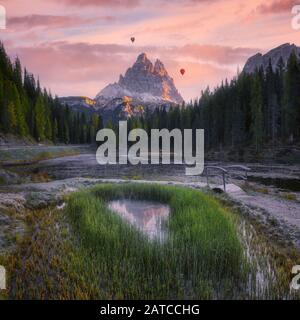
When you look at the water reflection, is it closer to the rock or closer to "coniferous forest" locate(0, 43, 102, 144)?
the rock

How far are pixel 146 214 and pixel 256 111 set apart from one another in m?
48.5

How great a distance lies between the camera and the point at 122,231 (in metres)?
8.06

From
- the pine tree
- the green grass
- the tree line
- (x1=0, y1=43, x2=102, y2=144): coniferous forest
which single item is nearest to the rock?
the green grass

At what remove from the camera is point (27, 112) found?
70.4 metres

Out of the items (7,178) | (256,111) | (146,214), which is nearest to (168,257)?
(146,214)

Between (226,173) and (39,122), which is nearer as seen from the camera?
(226,173)

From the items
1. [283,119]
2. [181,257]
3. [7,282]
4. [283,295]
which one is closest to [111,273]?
[181,257]

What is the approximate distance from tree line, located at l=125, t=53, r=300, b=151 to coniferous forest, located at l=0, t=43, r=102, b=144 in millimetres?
46270

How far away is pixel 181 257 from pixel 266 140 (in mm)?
54164

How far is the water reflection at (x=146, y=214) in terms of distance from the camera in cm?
886

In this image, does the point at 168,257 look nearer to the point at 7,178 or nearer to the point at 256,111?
the point at 7,178

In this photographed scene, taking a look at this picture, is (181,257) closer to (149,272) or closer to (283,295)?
(149,272)

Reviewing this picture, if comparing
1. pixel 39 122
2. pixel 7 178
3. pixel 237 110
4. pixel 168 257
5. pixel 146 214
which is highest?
pixel 237 110

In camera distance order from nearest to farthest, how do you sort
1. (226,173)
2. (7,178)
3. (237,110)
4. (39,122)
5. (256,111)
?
(7,178) → (226,173) → (256,111) → (237,110) → (39,122)
